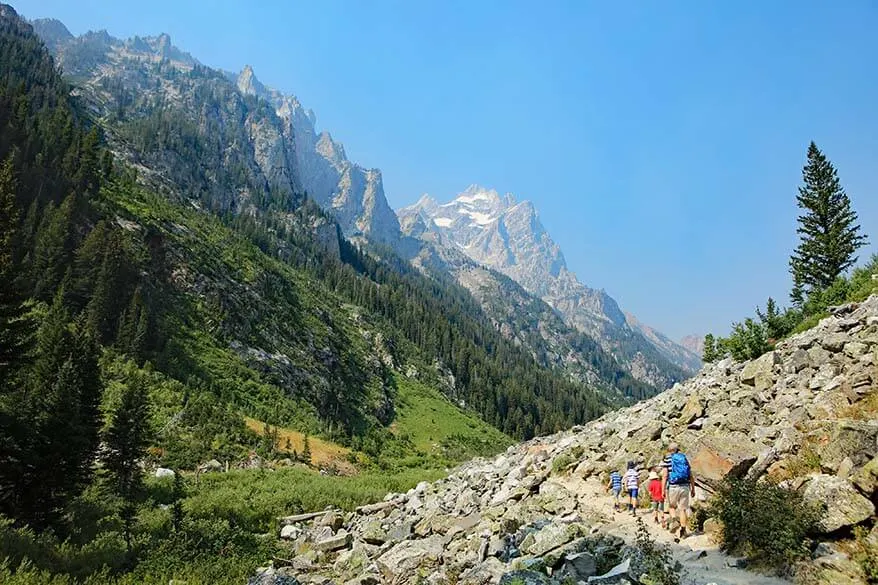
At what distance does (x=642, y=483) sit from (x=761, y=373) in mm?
7269

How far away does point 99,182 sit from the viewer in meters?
76.4

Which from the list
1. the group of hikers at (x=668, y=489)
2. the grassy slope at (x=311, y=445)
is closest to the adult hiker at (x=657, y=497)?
the group of hikers at (x=668, y=489)

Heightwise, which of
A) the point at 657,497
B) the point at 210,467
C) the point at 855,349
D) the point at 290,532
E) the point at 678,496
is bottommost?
the point at 290,532

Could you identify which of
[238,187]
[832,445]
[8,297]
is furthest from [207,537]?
[238,187]

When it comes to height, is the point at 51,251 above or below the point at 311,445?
above

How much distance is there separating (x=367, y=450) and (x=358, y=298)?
322ft

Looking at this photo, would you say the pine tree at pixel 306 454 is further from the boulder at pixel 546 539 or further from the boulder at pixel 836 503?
the boulder at pixel 836 503

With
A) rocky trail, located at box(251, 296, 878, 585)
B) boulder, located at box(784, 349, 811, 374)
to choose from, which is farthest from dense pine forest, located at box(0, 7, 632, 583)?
boulder, located at box(784, 349, 811, 374)

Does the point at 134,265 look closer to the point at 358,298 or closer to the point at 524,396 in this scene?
the point at 358,298

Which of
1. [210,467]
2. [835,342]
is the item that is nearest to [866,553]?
[835,342]

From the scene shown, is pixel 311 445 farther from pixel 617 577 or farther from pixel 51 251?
pixel 617 577

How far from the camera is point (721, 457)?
1355cm

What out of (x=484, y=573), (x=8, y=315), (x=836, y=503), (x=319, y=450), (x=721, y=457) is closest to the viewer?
(x=836, y=503)

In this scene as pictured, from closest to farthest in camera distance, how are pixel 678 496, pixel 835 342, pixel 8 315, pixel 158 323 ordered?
pixel 678 496 < pixel 835 342 < pixel 8 315 < pixel 158 323
